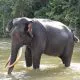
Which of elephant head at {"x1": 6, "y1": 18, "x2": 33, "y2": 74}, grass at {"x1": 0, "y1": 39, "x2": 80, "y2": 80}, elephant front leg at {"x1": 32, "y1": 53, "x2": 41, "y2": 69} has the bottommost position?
grass at {"x1": 0, "y1": 39, "x2": 80, "y2": 80}

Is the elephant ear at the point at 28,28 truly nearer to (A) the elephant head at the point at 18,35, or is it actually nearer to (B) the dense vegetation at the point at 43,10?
(A) the elephant head at the point at 18,35

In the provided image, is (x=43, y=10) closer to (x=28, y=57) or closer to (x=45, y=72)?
(x=28, y=57)

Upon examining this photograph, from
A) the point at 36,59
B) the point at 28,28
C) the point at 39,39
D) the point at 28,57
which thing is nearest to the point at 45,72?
the point at 36,59

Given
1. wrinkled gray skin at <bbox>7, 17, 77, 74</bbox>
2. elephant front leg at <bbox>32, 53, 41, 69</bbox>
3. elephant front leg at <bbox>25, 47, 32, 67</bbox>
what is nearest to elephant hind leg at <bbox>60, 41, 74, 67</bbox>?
wrinkled gray skin at <bbox>7, 17, 77, 74</bbox>

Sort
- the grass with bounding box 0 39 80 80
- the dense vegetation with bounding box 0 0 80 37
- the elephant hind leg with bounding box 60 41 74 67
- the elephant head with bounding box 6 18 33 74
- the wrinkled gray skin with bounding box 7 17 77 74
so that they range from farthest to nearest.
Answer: the dense vegetation with bounding box 0 0 80 37 → the elephant hind leg with bounding box 60 41 74 67 → the wrinkled gray skin with bounding box 7 17 77 74 → the elephant head with bounding box 6 18 33 74 → the grass with bounding box 0 39 80 80

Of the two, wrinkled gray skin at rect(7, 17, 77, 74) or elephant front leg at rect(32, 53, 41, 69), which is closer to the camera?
wrinkled gray skin at rect(7, 17, 77, 74)

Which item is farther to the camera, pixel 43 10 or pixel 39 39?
pixel 43 10

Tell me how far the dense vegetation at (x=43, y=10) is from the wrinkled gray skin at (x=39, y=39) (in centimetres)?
1203

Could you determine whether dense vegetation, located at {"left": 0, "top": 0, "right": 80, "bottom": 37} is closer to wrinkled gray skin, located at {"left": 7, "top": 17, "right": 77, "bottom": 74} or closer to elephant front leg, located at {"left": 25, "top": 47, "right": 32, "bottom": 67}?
wrinkled gray skin, located at {"left": 7, "top": 17, "right": 77, "bottom": 74}

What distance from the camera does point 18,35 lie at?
29.0 ft

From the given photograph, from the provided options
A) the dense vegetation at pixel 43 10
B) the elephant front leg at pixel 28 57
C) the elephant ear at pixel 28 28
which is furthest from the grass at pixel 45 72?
the dense vegetation at pixel 43 10

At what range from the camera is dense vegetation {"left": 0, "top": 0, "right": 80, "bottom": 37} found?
75.6ft

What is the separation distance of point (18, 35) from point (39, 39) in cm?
73

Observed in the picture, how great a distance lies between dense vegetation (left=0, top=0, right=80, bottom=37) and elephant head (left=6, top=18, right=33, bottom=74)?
1353 cm
